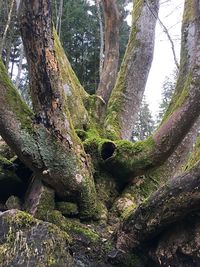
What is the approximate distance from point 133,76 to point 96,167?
1.57m

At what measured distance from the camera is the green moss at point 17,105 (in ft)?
8.58

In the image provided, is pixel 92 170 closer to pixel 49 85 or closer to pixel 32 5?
pixel 49 85

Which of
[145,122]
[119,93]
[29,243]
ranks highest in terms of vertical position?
[145,122]

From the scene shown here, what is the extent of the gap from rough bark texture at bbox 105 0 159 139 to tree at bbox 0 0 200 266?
85 cm

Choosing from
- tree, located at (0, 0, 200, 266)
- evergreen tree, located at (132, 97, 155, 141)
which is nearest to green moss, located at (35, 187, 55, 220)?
A: tree, located at (0, 0, 200, 266)

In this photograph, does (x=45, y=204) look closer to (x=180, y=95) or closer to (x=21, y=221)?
(x=21, y=221)

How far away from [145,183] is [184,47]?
53.2 inches

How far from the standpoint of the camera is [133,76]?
4.27 metres

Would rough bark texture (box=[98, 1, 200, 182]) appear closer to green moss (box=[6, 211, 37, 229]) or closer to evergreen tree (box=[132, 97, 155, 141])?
green moss (box=[6, 211, 37, 229])

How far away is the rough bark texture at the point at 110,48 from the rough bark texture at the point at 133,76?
0.24 meters

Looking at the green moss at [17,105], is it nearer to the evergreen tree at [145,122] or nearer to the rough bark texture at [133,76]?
the rough bark texture at [133,76]

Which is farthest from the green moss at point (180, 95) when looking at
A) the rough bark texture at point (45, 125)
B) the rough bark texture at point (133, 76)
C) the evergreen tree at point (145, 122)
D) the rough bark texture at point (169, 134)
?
the evergreen tree at point (145, 122)

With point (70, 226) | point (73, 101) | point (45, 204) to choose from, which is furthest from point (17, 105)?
point (73, 101)

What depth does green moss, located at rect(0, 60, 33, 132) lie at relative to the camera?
8.58ft
